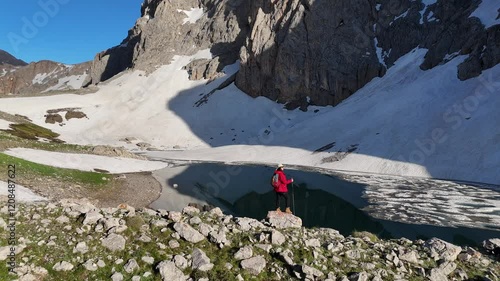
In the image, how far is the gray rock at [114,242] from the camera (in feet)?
35.6

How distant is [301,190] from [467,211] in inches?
731

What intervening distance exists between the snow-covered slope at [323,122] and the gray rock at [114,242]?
5689 cm

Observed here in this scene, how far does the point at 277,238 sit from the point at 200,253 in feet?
10.3

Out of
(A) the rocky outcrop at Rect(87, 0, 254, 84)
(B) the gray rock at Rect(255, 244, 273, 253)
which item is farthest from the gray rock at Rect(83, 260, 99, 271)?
(A) the rocky outcrop at Rect(87, 0, 254, 84)

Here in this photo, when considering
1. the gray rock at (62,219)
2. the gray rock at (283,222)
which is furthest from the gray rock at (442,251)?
the gray rock at (62,219)

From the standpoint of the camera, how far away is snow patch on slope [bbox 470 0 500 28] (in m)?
85.6

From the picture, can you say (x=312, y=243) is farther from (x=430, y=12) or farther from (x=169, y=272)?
(x=430, y=12)

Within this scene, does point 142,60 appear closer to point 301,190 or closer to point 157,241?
point 301,190

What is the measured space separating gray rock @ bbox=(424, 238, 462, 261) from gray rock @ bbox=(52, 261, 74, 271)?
13.3 metres

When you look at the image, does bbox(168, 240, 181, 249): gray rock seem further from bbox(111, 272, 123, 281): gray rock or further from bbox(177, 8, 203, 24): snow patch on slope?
bbox(177, 8, 203, 24): snow patch on slope

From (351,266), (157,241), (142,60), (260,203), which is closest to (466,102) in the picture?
(260,203)

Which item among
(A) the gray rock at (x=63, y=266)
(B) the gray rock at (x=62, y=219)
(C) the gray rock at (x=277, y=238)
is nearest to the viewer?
(A) the gray rock at (x=63, y=266)

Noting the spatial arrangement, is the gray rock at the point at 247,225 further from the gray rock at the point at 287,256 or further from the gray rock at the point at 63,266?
the gray rock at the point at 63,266

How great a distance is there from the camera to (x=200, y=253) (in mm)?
11172
